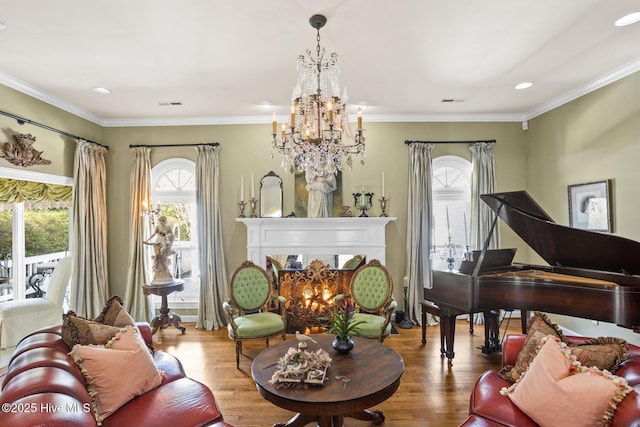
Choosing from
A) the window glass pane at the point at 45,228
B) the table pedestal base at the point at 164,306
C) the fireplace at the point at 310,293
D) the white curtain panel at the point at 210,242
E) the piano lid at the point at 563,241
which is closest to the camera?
the piano lid at the point at 563,241

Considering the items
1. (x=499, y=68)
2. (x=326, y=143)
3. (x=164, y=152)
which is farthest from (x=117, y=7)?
(x=499, y=68)

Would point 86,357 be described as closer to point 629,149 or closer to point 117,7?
point 117,7

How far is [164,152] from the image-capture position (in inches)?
201

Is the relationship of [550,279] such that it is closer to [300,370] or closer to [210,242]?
[300,370]

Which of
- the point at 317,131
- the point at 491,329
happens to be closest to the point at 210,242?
the point at 317,131

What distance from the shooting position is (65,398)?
1.50 metres

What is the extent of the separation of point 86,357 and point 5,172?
2881 mm

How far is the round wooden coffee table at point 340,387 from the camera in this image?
188 centimetres

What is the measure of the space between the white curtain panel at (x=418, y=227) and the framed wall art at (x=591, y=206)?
1779mm

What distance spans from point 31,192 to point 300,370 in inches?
159

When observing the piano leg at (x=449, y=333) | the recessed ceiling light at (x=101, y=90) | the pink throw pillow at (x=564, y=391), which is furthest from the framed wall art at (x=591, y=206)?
the recessed ceiling light at (x=101, y=90)

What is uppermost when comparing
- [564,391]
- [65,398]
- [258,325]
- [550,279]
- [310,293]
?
[550,279]

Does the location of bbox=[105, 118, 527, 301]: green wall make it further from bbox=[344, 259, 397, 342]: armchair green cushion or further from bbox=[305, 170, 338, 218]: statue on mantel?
bbox=[344, 259, 397, 342]: armchair green cushion

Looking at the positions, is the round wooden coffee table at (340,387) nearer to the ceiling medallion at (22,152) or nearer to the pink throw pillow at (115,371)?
the pink throw pillow at (115,371)
